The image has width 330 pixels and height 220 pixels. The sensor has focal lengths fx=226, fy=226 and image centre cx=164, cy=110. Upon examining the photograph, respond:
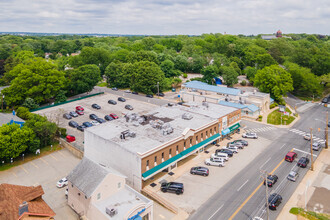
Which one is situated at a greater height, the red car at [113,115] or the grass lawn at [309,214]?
the red car at [113,115]

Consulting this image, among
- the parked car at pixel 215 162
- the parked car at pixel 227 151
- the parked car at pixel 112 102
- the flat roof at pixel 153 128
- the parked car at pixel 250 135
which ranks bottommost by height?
the parked car at pixel 215 162

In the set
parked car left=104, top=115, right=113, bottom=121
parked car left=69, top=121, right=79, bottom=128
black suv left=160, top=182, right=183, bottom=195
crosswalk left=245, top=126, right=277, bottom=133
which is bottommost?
black suv left=160, top=182, right=183, bottom=195

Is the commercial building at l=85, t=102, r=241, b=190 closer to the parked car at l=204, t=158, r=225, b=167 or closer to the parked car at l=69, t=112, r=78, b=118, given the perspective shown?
the parked car at l=204, t=158, r=225, b=167

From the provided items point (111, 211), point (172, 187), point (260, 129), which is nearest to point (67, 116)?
point (172, 187)

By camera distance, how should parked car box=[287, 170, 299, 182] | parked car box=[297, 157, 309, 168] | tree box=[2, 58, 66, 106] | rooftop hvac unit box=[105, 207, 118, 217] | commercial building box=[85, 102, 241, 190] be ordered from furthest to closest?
1. tree box=[2, 58, 66, 106]
2. parked car box=[297, 157, 309, 168]
3. parked car box=[287, 170, 299, 182]
4. commercial building box=[85, 102, 241, 190]
5. rooftop hvac unit box=[105, 207, 118, 217]

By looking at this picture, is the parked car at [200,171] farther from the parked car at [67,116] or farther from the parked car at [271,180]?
the parked car at [67,116]

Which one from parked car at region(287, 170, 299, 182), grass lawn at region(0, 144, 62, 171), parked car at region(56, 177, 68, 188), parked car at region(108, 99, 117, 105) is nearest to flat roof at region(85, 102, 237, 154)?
parked car at region(56, 177, 68, 188)

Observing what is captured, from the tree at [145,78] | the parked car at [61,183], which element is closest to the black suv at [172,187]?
the parked car at [61,183]

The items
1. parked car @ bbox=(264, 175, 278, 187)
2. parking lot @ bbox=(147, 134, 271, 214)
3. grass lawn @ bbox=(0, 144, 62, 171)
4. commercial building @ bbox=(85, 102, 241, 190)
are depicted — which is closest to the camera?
parking lot @ bbox=(147, 134, 271, 214)
